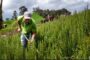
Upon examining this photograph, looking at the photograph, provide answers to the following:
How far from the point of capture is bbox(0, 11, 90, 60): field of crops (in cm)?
902

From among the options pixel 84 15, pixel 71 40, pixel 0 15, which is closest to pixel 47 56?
pixel 71 40

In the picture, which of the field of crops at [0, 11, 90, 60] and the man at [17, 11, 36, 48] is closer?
the field of crops at [0, 11, 90, 60]

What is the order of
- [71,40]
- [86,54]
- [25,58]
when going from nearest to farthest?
1. [25,58]
2. [86,54]
3. [71,40]

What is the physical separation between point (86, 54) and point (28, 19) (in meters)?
3.69

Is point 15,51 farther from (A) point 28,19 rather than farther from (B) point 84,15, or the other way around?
(B) point 84,15

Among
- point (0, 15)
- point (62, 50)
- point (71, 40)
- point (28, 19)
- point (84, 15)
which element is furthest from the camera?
point (0, 15)

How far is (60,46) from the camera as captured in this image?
10.8 meters

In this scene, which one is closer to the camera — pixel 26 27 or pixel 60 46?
pixel 60 46

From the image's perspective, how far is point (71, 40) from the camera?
37.5ft

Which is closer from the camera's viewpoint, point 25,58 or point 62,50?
point 25,58

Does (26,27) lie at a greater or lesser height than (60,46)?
greater

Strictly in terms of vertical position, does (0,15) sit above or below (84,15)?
below

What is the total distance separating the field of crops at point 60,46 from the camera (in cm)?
902

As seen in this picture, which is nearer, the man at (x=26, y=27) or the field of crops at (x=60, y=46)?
Result: the field of crops at (x=60, y=46)
